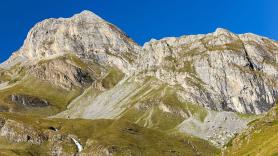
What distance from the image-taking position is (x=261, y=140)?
143 metres

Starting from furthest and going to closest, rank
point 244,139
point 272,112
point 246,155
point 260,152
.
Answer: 1. point 272,112
2. point 244,139
3. point 246,155
4. point 260,152

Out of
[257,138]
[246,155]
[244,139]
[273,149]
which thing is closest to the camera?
[273,149]

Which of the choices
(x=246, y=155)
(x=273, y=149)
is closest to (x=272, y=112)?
(x=246, y=155)

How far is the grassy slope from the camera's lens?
115812mm

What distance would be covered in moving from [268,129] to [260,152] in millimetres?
38568

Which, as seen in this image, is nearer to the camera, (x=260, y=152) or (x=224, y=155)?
(x=260, y=152)

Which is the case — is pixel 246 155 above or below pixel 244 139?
below

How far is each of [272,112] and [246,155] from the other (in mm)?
56321

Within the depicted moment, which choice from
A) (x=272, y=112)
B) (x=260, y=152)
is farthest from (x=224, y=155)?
(x=260, y=152)

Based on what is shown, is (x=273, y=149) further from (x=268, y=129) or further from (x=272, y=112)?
(x=272, y=112)

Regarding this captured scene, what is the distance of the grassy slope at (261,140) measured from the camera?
380 feet

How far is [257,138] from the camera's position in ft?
493

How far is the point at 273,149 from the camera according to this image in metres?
109

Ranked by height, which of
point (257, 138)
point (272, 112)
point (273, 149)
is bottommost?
point (273, 149)
